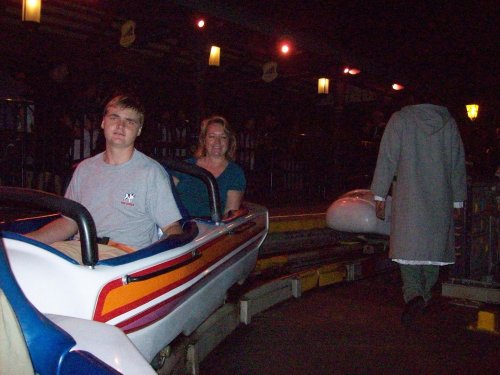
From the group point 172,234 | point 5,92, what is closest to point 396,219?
point 172,234

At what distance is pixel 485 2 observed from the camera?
10445 millimetres

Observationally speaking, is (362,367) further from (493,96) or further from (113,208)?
(493,96)

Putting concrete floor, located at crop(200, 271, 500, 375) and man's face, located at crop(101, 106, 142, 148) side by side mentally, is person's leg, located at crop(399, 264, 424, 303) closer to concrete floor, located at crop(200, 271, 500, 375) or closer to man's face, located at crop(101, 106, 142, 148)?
concrete floor, located at crop(200, 271, 500, 375)

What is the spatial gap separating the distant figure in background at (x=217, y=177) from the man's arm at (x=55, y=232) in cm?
141

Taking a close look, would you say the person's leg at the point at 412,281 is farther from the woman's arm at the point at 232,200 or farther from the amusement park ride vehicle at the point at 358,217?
the amusement park ride vehicle at the point at 358,217

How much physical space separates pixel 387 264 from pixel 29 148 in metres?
4.48

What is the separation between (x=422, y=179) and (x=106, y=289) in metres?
2.61

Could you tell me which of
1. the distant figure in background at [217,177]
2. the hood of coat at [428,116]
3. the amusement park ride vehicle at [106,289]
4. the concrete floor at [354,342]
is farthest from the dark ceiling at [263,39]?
the amusement park ride vehicle at [106,289]

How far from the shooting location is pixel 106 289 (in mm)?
1949

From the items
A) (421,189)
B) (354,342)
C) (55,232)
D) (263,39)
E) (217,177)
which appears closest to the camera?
(55,232)

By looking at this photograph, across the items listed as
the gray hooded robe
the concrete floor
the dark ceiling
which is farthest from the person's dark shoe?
the dark ceiling

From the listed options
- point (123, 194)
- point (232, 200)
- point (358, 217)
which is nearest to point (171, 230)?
point (123, 194)

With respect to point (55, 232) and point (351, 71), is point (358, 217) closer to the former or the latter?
point (55, 232)

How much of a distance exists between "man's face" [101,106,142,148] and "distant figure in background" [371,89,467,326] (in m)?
1.85
